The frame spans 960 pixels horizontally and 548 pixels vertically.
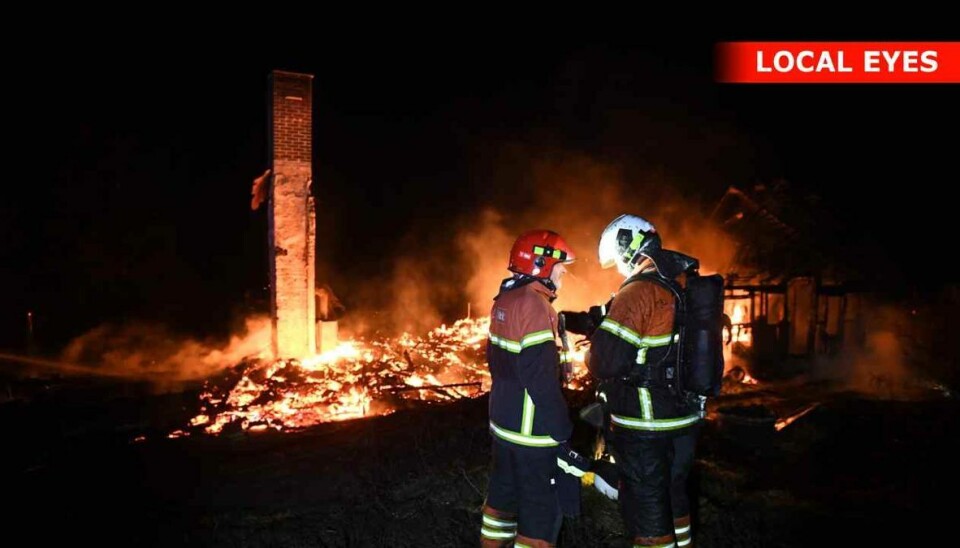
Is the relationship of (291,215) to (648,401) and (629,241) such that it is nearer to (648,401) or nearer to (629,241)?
(629,241)

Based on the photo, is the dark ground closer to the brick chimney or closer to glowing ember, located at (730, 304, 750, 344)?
the brick chimney

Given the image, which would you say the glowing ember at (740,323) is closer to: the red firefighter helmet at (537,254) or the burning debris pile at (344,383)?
the burning debris pile at (344,383)

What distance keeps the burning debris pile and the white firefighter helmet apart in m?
5.48

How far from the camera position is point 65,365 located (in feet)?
48.5

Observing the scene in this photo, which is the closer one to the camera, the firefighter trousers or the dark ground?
the firefighter trousers

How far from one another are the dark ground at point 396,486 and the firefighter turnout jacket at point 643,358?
1.47 meters

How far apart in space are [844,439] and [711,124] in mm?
22574

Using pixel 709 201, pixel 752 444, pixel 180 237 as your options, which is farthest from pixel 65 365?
pixel 709 201

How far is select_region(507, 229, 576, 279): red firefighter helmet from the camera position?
4.12 metres

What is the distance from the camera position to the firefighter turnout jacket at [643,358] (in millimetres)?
3953

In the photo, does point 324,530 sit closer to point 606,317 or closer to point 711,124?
point 606,317

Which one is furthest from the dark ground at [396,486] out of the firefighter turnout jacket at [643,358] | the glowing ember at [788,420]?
the firefighter turnout jacket at [643,358]

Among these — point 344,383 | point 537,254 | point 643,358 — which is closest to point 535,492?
point 643,358

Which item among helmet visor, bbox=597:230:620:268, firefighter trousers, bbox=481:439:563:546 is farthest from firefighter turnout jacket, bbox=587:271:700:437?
firefighter trousers, bbox=481:439:563:546
